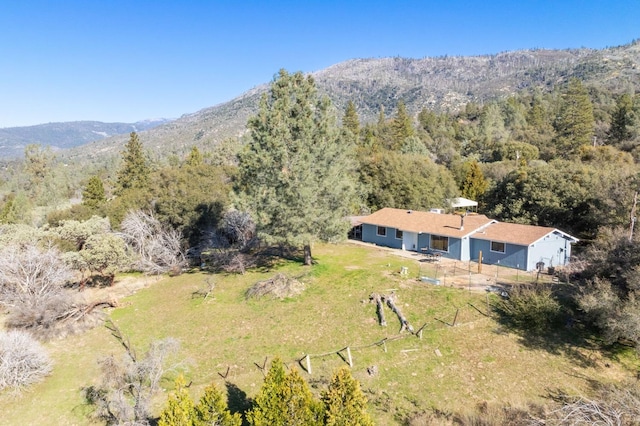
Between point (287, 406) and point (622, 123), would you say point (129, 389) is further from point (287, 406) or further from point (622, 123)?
point (622, 123)

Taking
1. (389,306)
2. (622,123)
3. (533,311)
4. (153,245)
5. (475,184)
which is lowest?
(389,306)

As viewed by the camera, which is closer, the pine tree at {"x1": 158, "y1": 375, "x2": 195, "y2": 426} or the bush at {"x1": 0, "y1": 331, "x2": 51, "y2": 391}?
the pine tree at {"x1": 158, "y1": 375, "x2": 195, "y2": 426}

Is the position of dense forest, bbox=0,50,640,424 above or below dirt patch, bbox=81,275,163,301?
above

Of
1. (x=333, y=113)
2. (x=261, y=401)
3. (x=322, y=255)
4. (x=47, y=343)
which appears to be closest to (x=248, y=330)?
(x=261, y=401)

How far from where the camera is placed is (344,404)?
9.92 meters

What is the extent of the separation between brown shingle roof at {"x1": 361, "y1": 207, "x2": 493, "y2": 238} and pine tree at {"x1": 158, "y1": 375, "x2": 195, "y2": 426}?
21419 mm

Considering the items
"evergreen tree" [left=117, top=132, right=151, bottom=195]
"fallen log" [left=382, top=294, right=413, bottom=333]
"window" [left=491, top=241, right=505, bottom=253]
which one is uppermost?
"evergreen tree" [left=117, top=132, right=151, bottom=195]

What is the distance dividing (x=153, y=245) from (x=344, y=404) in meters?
21.1

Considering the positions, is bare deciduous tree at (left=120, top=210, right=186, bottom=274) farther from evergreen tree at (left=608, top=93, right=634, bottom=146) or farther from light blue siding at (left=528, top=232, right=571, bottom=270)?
evergreen tree at (left=608, top=93, right=634, bottom=146)

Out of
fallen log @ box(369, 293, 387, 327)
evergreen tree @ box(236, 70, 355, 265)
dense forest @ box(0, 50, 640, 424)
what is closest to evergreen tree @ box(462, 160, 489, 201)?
dense forest @ box(0, 50, 640, 424)

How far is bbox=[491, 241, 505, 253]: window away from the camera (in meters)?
25.1

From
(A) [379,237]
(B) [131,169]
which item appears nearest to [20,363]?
(A) [379,237]

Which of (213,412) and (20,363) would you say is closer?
(213,412)

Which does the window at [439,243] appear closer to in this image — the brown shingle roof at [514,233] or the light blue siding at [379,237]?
the brown shingle roof at [514,233]
